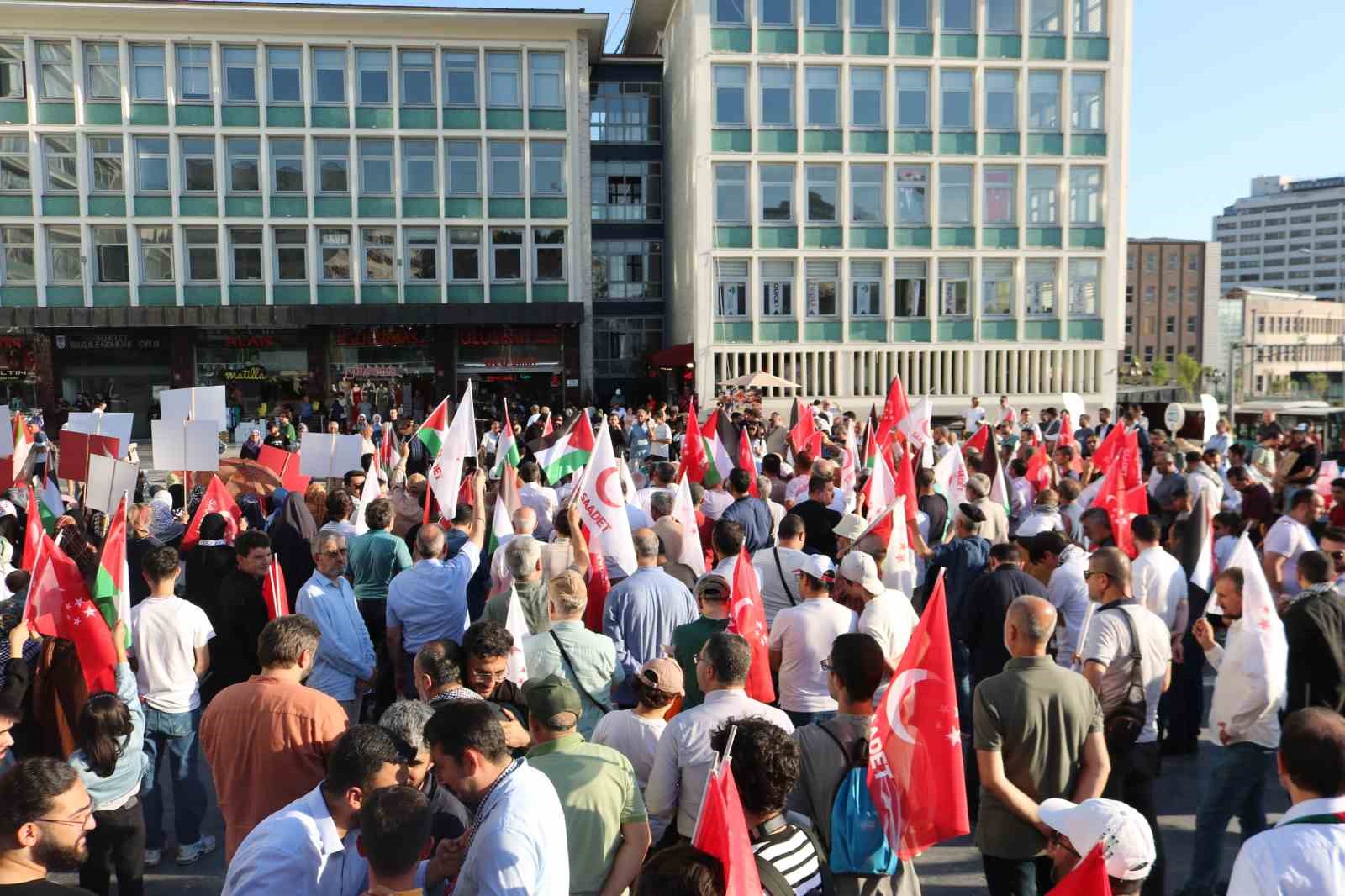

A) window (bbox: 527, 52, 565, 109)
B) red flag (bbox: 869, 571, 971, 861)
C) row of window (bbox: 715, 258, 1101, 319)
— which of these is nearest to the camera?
red flag (bbox: 869, 571, 971, 861)

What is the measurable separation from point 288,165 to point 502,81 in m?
7.70

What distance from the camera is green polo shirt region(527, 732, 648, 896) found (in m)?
3.66

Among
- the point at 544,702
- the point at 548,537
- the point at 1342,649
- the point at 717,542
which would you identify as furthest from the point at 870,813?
the point at 548,537

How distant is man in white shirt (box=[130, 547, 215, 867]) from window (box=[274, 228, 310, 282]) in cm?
3161

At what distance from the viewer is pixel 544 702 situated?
375cm

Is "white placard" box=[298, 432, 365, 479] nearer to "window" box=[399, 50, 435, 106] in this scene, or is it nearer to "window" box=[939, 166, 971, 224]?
"window" box=[399, 50, 435, 106]

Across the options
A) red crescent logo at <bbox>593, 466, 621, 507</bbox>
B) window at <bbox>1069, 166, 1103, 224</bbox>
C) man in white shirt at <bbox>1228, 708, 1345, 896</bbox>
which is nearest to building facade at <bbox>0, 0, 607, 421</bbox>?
window at <bbox>1069, 166, 1103, 224</bbox>

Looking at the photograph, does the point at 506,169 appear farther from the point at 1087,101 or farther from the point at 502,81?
the point at 1087,101

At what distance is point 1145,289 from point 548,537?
105 metres

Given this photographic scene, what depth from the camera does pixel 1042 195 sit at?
35312mm

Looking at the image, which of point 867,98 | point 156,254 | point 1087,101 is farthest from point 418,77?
point 1087,101

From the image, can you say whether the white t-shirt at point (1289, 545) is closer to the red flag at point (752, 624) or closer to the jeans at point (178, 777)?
the red flag at point (752, 624)

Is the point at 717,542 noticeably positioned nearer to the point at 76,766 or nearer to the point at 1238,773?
the point at 1238,773

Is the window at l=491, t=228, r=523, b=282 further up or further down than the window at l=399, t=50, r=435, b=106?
further down
